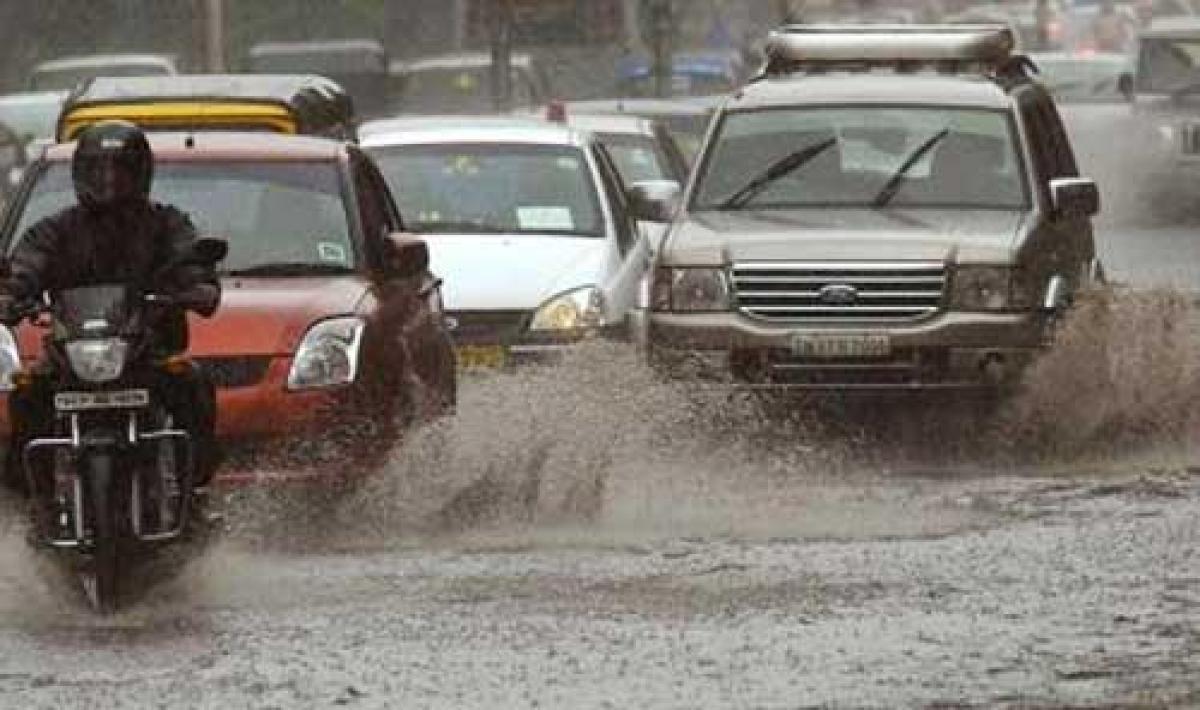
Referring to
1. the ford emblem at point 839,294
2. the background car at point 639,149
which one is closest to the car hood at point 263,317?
the ford emblem at point 839,294

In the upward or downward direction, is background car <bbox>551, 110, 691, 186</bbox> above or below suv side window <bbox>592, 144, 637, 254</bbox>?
below

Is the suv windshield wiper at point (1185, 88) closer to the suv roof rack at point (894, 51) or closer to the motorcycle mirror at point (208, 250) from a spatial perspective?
the suv roof rack at point (894, 51)

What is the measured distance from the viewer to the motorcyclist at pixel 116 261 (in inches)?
441

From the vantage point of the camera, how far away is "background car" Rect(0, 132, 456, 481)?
12.8 metres

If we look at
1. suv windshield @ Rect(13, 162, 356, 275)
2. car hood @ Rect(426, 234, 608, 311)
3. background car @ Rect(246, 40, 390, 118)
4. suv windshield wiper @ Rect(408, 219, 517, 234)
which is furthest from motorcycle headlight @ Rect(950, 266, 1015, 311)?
background car @ Rect(246, 40, 390, 118)

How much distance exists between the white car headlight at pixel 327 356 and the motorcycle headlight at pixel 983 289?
3.67 m

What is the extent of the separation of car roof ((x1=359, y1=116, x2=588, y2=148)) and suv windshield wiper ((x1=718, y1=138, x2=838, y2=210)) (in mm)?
2501

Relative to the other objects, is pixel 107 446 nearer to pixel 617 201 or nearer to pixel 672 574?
pixel 672 574

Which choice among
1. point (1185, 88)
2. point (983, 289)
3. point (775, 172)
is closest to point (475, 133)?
point (775, 172)

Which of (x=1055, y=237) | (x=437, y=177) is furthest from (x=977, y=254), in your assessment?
(x=437, y=177)

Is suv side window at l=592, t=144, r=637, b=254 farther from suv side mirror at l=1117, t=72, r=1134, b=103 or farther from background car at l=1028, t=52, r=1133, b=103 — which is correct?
background car at l=1028, t=52, r=1133, b=103

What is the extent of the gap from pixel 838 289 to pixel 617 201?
3.51 m

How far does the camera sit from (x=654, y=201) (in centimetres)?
1786

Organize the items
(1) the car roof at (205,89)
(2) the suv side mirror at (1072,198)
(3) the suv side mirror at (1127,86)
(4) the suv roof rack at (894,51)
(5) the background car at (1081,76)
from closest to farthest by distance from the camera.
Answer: (2) the suv side mirror at (1072,198) < (4) the suv roof rack at (894,51) < (1) the car roof at (205,89) < (3) the suv side mirror at (1127,86) < (5) the background car at (1081,76)
